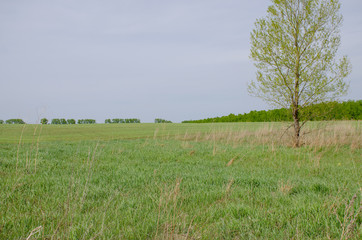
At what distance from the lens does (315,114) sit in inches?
412

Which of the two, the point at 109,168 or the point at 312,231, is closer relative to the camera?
the point at 312,231

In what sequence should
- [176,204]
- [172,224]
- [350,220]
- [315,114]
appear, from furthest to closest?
1. [315,114]
2. [176,204]
3. [172,224]
4. [350,220]

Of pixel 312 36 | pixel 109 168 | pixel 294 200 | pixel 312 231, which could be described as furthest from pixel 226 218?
pixel 312 36

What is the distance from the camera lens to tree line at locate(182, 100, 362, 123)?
1049cm

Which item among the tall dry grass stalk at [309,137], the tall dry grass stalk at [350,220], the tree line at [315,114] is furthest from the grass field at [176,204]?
the tree line at [315,114]

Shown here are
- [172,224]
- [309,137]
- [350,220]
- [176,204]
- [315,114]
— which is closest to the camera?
[350,220]

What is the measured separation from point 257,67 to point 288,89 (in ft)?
5.26

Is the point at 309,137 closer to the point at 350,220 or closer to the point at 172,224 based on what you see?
the point at 350,220

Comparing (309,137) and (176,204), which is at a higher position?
(309,137)

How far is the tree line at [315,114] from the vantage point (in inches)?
413

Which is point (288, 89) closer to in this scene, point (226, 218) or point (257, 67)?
point (257, 67)

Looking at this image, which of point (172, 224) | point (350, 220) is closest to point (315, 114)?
point (350, 220)

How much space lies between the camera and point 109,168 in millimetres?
6691

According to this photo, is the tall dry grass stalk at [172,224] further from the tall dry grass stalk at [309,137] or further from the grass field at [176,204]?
the tall dry grass stalk at [309,137]
